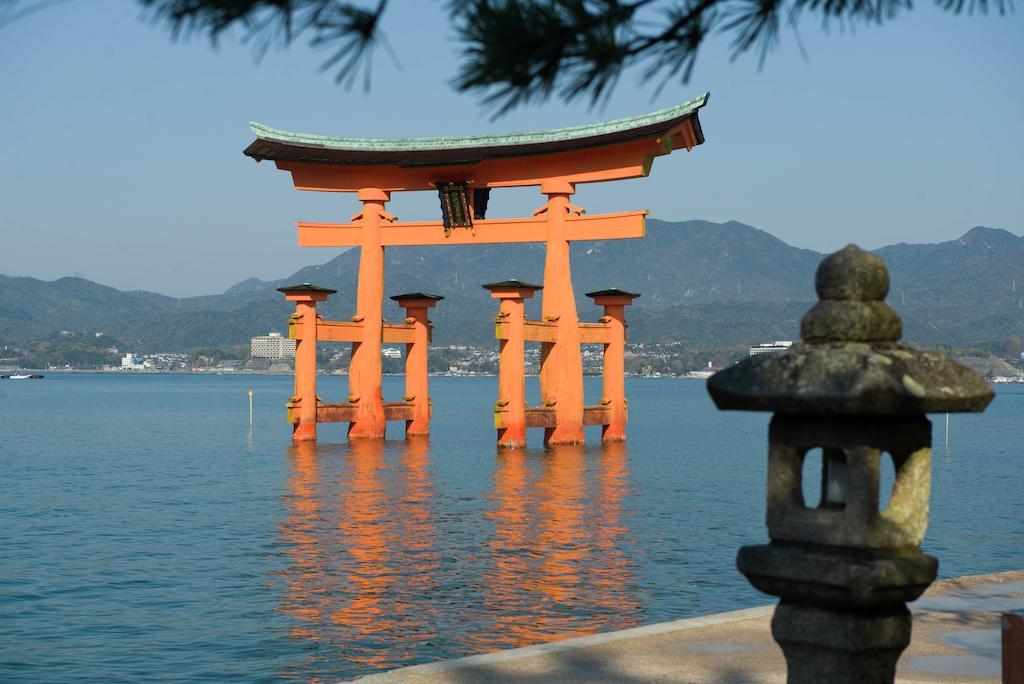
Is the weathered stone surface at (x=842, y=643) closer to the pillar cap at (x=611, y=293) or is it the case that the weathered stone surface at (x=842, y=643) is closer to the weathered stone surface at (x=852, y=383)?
the weathered stone surface at (x=852, y=383)

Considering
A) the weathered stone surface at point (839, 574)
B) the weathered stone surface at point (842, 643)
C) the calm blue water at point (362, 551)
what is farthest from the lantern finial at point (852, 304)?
the calm blue water at point (362, 551)

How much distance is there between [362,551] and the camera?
20.7 metres

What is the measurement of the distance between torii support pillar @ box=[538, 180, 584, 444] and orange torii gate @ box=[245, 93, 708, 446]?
0.14 feet

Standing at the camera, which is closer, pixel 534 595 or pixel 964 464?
pixel 534 595

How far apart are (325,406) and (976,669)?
109 feet

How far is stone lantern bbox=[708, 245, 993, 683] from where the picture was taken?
572 centimetres

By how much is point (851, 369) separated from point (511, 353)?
3150cm

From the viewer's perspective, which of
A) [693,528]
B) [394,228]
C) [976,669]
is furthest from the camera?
[394,228]

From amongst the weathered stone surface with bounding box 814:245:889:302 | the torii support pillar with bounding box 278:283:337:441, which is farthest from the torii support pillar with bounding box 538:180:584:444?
the weathered stone surface with bounding box 814:245:889:302

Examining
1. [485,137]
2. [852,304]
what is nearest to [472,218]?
[485,137]

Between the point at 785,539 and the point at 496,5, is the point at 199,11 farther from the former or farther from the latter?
the point at 785,539

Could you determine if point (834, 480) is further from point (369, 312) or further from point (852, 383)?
point (369, 312)

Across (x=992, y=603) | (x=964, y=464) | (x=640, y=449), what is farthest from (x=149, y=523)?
(x=964, y=464)

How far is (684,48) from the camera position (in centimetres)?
493
